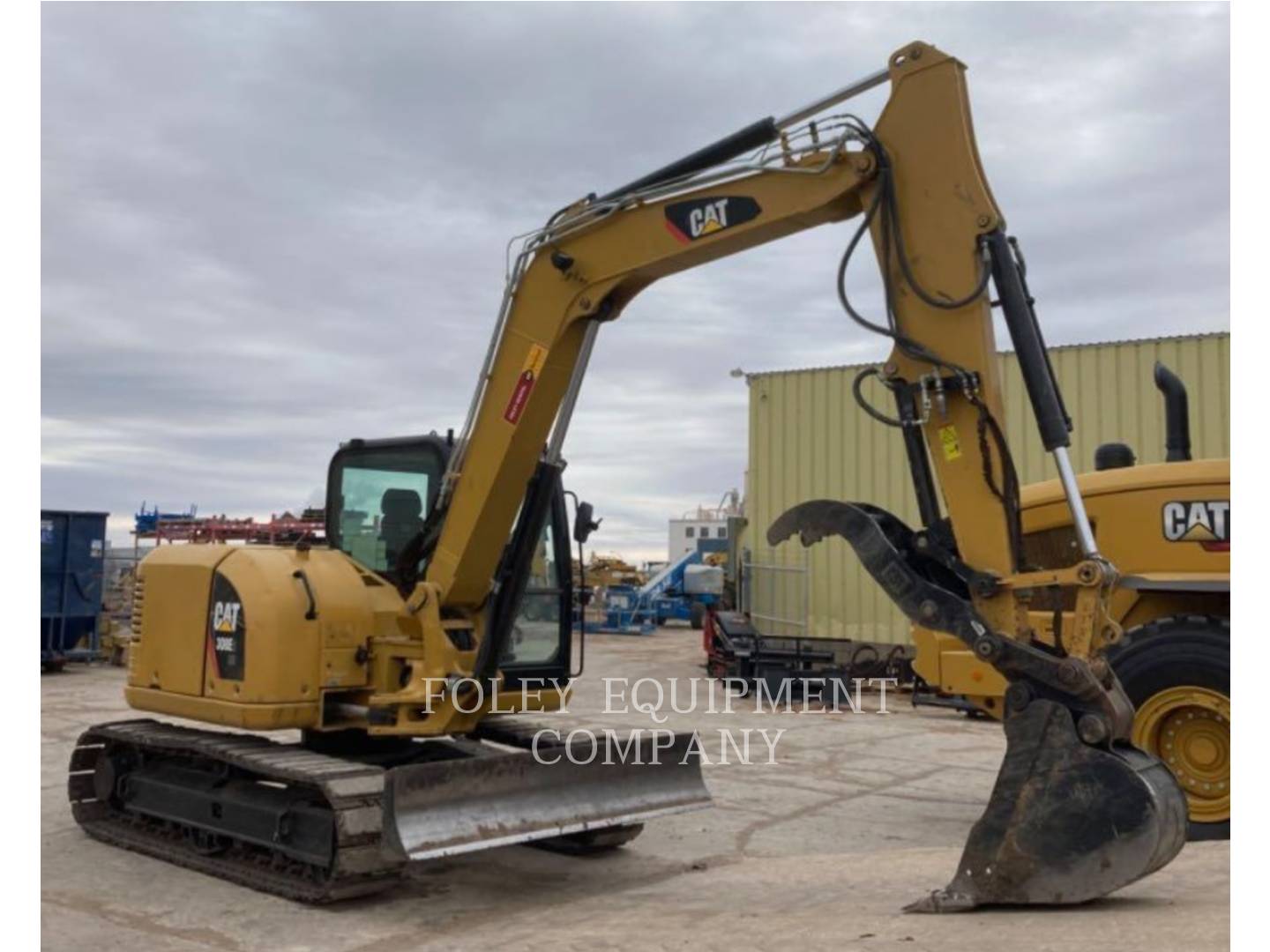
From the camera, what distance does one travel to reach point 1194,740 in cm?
748

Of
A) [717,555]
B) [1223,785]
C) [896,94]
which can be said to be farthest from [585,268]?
[717,555]

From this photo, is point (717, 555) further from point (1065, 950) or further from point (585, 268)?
point (1065, 950)

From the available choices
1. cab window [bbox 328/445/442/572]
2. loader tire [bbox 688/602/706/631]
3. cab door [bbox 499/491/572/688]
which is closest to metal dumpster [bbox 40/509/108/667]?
cab window [bbox 328/445/442/572]

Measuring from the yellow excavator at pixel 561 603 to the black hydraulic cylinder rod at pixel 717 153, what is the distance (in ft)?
0.05

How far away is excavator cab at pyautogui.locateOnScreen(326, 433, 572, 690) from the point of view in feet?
24.4

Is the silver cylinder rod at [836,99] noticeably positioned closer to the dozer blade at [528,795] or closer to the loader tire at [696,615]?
the dozer blade at [528,795]

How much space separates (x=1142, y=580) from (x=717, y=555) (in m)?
21.5

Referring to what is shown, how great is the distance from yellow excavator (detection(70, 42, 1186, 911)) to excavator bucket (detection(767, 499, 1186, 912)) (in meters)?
0.01

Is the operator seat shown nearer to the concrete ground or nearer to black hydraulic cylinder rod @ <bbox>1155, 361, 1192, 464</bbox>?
the concrete ground

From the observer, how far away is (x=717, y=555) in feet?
96.5

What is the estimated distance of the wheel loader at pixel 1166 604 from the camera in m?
7.40

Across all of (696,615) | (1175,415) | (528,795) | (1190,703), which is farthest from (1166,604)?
(696,615)

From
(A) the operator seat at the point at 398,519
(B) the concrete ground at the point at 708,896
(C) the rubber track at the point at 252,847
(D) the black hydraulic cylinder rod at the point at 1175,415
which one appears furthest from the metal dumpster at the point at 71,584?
(D) the black hydraulic cylinder rod at the point at 1175,415

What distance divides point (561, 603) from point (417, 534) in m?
0.99
